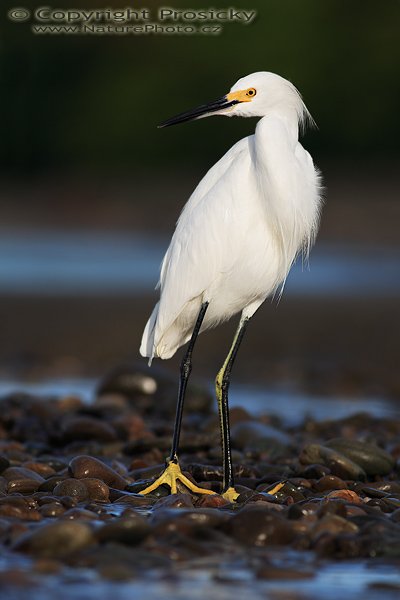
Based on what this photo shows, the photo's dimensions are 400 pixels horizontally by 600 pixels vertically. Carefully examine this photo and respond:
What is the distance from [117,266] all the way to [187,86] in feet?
28.4

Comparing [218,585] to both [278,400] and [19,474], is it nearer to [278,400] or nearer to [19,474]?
[19,474]

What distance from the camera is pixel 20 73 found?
93.0ft

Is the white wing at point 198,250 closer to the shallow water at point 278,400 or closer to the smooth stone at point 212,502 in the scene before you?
the smooth stone at point 212,502

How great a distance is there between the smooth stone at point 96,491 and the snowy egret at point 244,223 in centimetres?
39

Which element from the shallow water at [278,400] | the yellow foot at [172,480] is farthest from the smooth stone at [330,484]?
the shallow water at [278,400]

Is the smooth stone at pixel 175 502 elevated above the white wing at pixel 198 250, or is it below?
below

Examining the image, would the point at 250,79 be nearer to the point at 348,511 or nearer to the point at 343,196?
the point at 348,511

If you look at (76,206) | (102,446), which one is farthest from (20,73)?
(102,446)

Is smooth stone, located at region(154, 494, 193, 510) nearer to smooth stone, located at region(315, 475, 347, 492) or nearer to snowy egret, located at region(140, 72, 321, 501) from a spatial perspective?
snowy egret, located at region(140, 72, 321, 501)

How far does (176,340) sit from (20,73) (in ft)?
75.9

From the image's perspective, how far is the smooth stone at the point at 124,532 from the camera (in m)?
4.31

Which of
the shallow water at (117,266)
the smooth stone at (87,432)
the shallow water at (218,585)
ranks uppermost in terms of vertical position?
the shallow water at (117,266)

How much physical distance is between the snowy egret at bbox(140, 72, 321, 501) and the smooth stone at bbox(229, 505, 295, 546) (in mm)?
1038

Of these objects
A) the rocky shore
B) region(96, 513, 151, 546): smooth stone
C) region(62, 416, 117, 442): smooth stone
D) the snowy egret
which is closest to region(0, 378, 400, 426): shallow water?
the rocky shore
